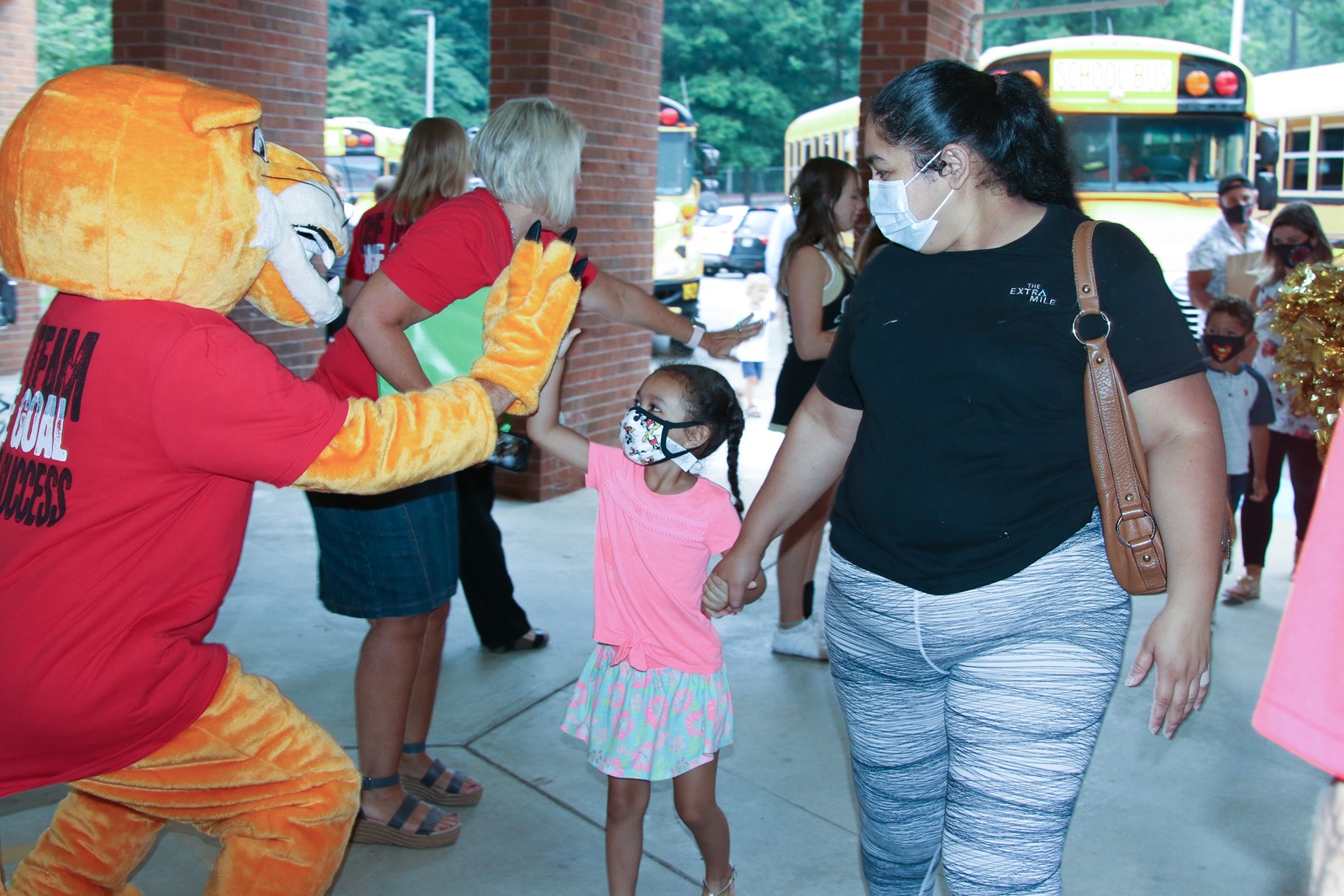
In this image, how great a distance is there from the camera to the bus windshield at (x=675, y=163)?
1536 cm

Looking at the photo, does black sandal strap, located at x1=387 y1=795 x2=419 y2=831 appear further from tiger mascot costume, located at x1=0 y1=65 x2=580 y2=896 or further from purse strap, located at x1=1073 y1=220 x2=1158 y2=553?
purse strap, located at x1=1073 y1=220 x2=1158 y2=553

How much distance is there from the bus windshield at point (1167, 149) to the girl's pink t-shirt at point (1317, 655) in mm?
10422

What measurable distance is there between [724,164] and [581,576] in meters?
37.9

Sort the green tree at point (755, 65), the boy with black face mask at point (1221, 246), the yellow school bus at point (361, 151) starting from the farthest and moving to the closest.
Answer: the green tree at point (755, 65)
the yellow school bus at point (361, 151)
the boy with black face mask at point (1221, 246)

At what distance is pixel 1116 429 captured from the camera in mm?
2086

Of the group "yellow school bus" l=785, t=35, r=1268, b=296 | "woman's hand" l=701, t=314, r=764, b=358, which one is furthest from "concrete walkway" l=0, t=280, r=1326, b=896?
"yellow school bus" l=785, t=35, r=1268, b=296

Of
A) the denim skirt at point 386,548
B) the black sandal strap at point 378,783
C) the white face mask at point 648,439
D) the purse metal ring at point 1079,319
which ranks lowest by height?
Result: the black sandal strap at point 378,783

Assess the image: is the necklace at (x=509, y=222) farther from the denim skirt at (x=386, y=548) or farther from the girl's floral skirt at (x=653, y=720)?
the girl's floral skirt at (x=653, y=720)

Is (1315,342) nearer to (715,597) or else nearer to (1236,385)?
(715,597)

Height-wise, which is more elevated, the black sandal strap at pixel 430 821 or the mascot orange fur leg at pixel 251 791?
the mascot orange fur leg at pixel 251 791

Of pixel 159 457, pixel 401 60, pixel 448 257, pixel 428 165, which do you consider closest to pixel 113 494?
pixel 159 457

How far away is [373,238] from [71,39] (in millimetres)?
28210

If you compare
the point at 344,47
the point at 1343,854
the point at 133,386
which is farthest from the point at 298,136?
the point at 344,47

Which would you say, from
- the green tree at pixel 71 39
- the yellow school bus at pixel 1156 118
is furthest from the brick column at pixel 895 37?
the green tree at pixel 71 39
